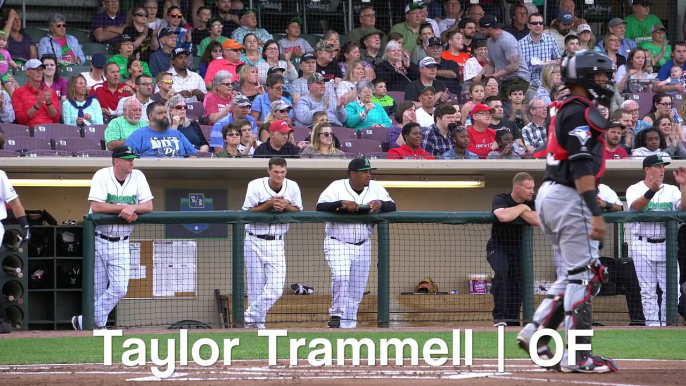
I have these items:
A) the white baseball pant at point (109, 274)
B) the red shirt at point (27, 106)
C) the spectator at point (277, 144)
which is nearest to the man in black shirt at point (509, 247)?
the spectator at point (277, 144)

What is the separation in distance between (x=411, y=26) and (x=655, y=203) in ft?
18.6

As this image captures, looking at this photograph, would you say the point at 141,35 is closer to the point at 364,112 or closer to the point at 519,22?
the point at 364,112

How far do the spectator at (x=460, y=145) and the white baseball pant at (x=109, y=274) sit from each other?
142 inches

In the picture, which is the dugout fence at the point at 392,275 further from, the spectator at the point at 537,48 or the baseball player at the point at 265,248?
the spectator at the point at 537,48

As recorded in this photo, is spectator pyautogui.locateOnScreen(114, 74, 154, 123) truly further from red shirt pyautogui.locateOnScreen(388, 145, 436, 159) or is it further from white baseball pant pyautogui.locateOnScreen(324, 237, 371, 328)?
white baseball pant pyautogui.locateOnScreen(324, 237, 371, 328)

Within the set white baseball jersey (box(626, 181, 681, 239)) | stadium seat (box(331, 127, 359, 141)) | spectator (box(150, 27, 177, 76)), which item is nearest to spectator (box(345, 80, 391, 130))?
stadium seat (box(331, 127, 359, 141))

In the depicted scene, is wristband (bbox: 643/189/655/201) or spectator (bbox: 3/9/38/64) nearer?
wristband (bbox: 643/189/655/201)

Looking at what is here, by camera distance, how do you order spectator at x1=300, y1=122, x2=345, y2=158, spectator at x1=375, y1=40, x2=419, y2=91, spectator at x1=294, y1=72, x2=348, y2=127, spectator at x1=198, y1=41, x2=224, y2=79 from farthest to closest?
spectator at x1=375, y1=40, x2=419, y2=91 < spectator at x1=198, y1=41, x2=224, y2=79 < spectator at x1=294, y1=72, x2=348, y2=127 < spectator at x1=300, y1=122, x2=345, y2=158

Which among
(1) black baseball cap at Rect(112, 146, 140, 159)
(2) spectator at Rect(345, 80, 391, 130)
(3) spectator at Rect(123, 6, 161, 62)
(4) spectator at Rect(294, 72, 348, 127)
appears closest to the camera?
(1) black baseball cap at Rect(112, 146, 140, 159)

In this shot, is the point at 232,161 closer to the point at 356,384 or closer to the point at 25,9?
the point at 356,384

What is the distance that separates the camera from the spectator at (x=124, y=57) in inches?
484

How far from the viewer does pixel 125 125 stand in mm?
10328

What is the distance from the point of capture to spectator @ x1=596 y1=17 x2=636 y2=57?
14453 millimetres

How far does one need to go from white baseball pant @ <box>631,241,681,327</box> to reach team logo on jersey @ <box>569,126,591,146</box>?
463 cm
